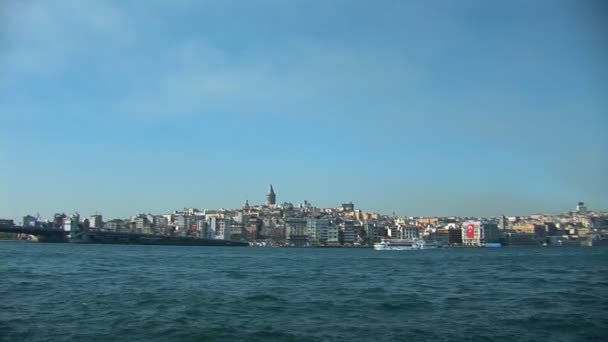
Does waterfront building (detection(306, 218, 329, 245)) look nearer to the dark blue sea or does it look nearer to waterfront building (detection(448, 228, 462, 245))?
waterfront building (detection(448, 228, 462, 245))

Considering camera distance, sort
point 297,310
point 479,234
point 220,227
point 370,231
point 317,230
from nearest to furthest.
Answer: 1. point 297,310
2. point 479,234
3. point 317,230
4. point 370,231
5. point 220,227

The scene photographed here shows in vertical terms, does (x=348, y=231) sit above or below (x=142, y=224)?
below

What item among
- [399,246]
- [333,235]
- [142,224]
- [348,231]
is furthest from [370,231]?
[142,224]

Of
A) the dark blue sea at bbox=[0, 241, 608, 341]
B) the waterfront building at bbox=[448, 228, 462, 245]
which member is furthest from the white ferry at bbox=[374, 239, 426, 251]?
the dark blue sea at bbox=[0, 241, 608, 341]

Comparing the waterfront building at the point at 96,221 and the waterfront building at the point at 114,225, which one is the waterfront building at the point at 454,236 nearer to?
the waterfront building at the point at 114,225

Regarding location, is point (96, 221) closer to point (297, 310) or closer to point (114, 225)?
point (114, 225)

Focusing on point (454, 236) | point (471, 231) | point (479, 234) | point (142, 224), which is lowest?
point (454, 236)
